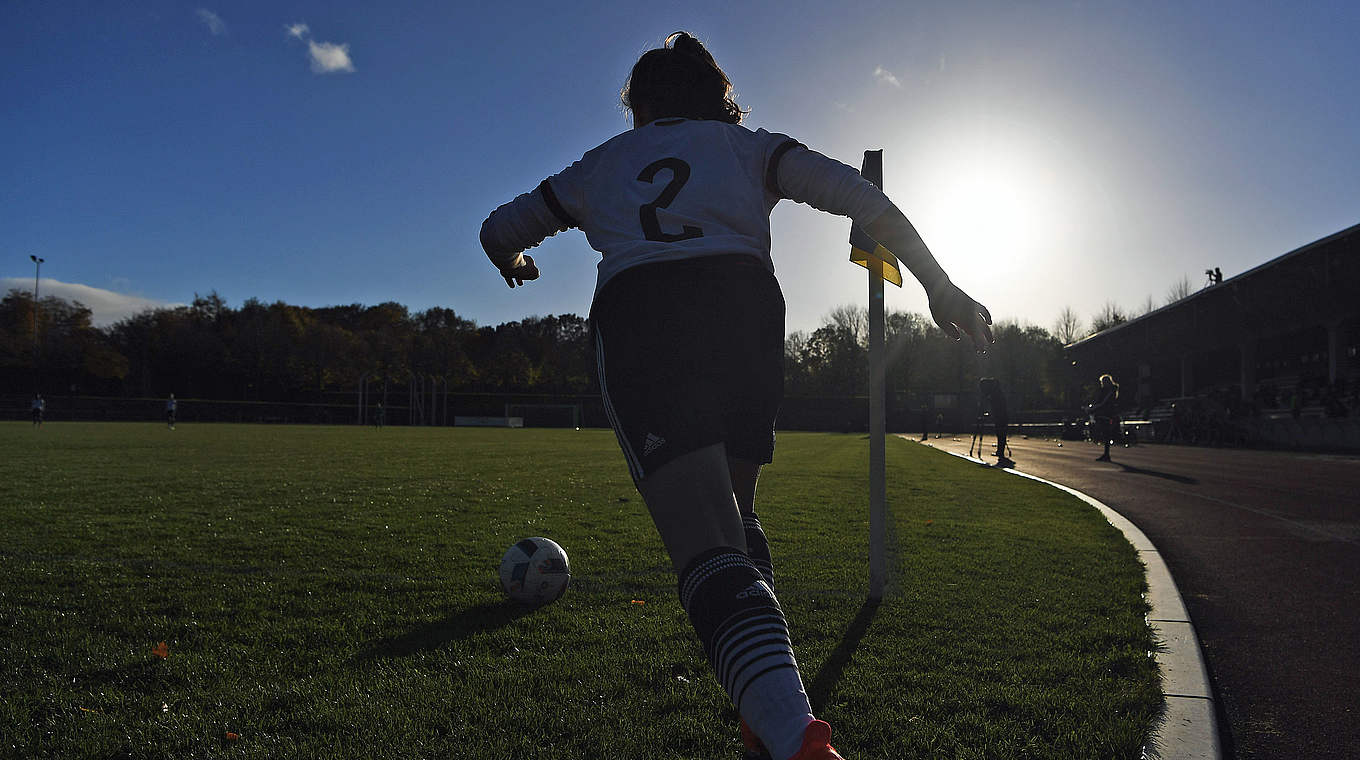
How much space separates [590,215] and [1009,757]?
1.81 metres

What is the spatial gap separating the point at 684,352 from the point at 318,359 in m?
82.6

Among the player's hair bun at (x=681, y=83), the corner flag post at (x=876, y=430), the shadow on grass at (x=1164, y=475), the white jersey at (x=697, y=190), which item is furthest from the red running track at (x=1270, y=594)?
the player's hair bun at (x=681, y=83)

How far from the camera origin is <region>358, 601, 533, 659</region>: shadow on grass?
10.2 feet

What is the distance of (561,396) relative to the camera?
71188 millimetres

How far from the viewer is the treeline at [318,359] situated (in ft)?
234

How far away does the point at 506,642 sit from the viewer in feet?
10.5

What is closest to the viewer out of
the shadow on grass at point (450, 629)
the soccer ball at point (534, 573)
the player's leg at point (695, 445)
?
the player's leg at point (695, 445)

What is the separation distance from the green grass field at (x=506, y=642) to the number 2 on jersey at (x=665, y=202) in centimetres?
137

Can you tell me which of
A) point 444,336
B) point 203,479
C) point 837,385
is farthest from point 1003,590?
point 444,336

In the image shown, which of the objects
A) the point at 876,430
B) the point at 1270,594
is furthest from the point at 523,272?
the point at 1270,594

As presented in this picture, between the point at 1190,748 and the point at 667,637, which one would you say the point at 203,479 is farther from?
the point at 1190,748

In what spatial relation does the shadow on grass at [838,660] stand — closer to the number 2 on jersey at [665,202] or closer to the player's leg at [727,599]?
the player's leg at [727,599]

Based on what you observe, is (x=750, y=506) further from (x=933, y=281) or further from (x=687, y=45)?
(x=687, y=45)

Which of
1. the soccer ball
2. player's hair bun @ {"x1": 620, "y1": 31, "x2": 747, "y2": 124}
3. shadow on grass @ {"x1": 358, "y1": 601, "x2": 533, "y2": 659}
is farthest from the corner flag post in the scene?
player's hair bun @ {"x1": 620, "y1": 31, "x2": 747, "y2": 124}
